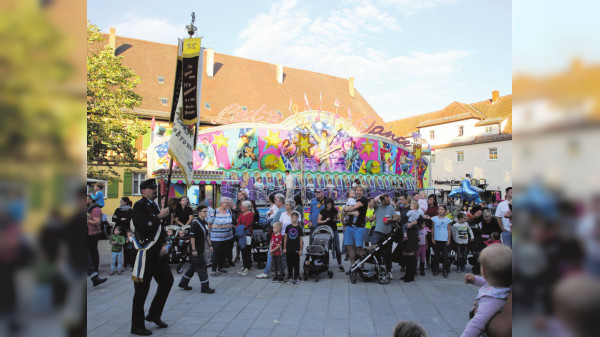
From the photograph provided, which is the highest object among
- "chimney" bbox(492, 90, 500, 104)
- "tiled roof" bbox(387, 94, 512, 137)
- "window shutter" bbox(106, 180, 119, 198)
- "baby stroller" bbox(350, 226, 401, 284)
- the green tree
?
"chimney" bbox(492, 90, 500, 104)

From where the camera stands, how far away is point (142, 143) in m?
32.3

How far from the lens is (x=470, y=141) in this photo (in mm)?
44688

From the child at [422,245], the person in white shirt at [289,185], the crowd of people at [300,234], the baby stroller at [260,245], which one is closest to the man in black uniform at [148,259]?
the crowd of people at [300,234]

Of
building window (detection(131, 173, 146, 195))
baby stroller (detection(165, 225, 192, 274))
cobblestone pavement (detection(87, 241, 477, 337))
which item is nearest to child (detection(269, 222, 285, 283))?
cobblestone pavement (detection(87, 241, 477, 337))

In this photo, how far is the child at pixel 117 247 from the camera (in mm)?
9055

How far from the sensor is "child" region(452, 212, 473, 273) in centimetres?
965

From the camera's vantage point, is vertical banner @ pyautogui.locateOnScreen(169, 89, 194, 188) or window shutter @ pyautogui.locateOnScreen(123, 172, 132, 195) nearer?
vertical banner @ pyautogui.locateOnScreen(169, 89, 194, 188)

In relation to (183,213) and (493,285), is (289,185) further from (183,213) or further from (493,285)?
(493,285)

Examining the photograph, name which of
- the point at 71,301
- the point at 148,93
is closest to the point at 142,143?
the point at 148,93

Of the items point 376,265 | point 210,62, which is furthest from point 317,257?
point 210,62

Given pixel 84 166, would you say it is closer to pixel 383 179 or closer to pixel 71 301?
pixel 71 301

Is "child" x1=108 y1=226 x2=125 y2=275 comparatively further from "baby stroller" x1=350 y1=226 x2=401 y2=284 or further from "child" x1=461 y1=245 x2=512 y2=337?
"child" x1=461 y1=245 x2=512 y2=337

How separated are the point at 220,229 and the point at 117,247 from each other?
2446mm

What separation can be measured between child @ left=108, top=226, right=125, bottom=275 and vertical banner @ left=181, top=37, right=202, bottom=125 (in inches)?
183
